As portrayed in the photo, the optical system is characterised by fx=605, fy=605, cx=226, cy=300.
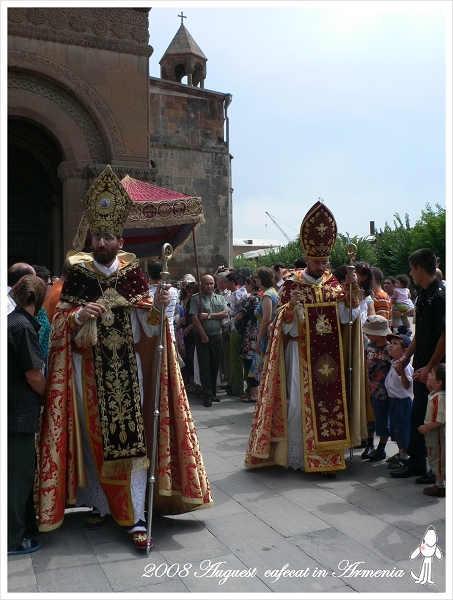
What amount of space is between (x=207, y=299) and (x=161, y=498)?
4881 millimetres

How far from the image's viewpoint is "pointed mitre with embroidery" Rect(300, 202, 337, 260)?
18.2 ft

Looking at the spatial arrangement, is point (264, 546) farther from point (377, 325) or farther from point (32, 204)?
point (32, 204)

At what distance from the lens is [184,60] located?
814 inches

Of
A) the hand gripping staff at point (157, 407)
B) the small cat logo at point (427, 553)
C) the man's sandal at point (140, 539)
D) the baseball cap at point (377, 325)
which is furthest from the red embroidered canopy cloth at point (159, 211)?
the small cat logo at point (427, 553)

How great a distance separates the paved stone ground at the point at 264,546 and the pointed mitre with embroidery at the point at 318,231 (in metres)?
2.03

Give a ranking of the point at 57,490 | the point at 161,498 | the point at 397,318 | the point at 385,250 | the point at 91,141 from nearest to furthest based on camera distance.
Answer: the point at 57,490 → the point at 161,498 → the point at 397,318 → the point at 91,141 → the point at 385,250

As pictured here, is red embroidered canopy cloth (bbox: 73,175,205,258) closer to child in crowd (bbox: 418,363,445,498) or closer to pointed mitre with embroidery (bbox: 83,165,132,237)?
pointed mitre with embroidery (bbox: 83,165,132,237)

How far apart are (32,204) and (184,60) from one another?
871 cm

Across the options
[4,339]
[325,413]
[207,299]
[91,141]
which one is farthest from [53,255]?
[4,339]

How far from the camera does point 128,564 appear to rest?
3580mm

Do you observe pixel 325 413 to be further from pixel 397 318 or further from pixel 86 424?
pixel 397 318

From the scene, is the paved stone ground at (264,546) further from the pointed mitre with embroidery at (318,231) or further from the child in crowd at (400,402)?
the pointed mitre with embroidery at (318,231)

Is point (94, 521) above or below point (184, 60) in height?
below

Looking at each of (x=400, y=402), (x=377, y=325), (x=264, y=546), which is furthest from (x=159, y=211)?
(x=264, y=546)
